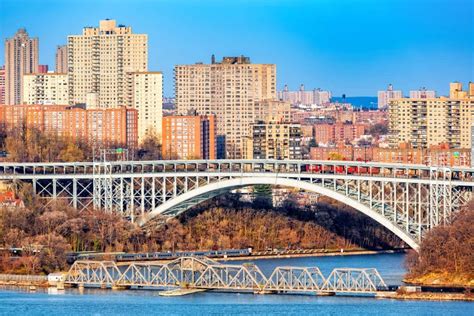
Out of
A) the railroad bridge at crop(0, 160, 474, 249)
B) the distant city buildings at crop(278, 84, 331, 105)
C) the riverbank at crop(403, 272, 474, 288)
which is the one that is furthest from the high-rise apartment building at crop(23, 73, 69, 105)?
the distant city buildings at crop(278, 84, 331, 105)

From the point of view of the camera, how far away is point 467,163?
7481 centimetres

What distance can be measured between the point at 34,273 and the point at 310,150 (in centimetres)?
4480

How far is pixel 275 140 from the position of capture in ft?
279

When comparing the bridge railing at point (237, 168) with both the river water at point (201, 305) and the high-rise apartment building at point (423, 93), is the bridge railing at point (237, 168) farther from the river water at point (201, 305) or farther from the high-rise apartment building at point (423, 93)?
the high-rise apartment building at point (423, 93)

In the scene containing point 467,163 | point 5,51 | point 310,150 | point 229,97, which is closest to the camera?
point 467,163

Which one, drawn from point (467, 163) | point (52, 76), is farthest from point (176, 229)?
point (52, 76)

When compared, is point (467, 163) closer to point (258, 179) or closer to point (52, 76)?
point (258, 179)

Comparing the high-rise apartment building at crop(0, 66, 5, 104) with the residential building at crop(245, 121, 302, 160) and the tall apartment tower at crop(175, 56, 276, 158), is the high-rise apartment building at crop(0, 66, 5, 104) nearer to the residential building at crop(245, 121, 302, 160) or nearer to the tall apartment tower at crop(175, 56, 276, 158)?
the tall apartment tower at crop(175, 56, 276, 158)

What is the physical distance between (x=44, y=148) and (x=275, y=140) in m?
13.5

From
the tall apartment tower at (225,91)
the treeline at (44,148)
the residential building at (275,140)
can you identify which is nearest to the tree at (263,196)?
the treeline at (44,148)

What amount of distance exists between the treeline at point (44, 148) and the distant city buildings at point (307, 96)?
290 ft

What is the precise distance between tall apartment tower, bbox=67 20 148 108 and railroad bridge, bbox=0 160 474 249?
31132 millimetres

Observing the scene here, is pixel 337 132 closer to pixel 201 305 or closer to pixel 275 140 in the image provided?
pixel 275 140

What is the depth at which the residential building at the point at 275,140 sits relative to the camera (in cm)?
8456
